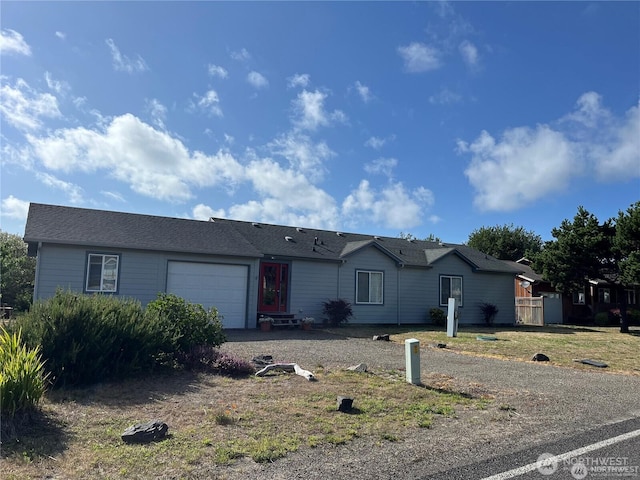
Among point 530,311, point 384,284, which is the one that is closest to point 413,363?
point 384,284

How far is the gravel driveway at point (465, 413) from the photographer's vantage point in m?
4.15

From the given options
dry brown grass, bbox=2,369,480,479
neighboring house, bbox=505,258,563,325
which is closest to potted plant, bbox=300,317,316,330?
dry brown grass, bbox=2,369,480,479

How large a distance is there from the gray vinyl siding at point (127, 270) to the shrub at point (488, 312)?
1189cm

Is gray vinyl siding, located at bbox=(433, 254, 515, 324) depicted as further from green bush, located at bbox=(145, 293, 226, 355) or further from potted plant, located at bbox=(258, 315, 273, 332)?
green bush, located at bbox=(145, 293, 226, 355)

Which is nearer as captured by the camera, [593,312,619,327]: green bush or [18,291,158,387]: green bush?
[18,291,158,387]: green bush

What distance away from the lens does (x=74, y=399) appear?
5.95 metres

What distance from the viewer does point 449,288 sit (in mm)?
21906

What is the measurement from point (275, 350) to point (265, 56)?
7.79m

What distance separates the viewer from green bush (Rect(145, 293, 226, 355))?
8086mm

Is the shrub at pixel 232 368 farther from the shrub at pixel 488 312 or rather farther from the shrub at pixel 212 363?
the shrub at pixel 488 312

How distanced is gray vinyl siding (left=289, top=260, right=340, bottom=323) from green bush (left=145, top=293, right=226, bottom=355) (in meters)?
9.19

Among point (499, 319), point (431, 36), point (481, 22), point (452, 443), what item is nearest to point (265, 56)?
point (431, 36)

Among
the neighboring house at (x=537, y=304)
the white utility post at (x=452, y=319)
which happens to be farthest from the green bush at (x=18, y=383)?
A: the neighboring house at (x=537, y=304)

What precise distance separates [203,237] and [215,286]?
198 cm
